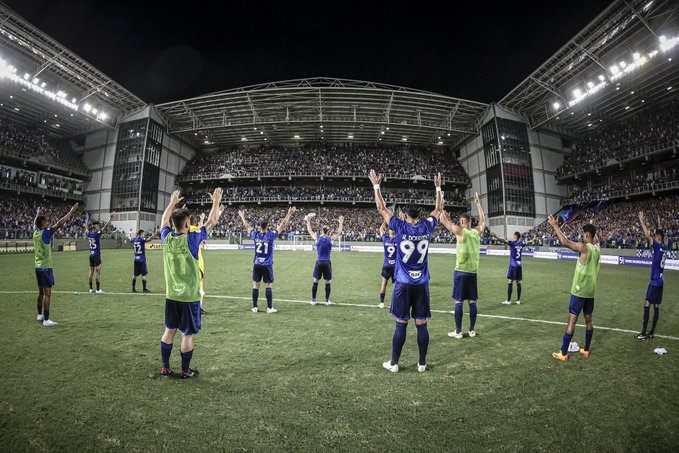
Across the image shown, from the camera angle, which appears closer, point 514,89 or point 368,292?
point 368,292

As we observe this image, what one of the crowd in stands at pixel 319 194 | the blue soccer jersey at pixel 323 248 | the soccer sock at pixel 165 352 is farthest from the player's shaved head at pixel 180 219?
the crowd in stands at pixel 319 194

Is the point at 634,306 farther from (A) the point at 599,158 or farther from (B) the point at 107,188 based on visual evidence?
(B) the point at 107,188

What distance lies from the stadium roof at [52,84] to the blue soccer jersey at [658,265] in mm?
46479

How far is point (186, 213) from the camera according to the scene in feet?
14.5

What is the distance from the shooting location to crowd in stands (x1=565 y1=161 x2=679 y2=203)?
1395 inches

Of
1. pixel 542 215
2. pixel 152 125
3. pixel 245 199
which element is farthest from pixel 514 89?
pixel 152 125

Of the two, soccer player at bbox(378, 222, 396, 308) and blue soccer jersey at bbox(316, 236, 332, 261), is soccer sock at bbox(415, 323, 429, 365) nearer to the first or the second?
soccer player at bbox(378, 222, 396, 308)

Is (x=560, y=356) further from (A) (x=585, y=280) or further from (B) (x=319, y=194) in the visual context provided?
(B) (x=319, y=194)

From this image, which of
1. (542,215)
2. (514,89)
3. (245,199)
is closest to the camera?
(514,89)

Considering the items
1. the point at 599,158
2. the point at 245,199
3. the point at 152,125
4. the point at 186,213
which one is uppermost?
the point at 152,125

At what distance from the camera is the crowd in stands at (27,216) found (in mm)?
30327

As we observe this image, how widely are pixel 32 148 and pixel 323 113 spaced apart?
4239cm

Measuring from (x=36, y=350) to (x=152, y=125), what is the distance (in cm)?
5032

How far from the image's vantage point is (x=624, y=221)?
35.2 meters
